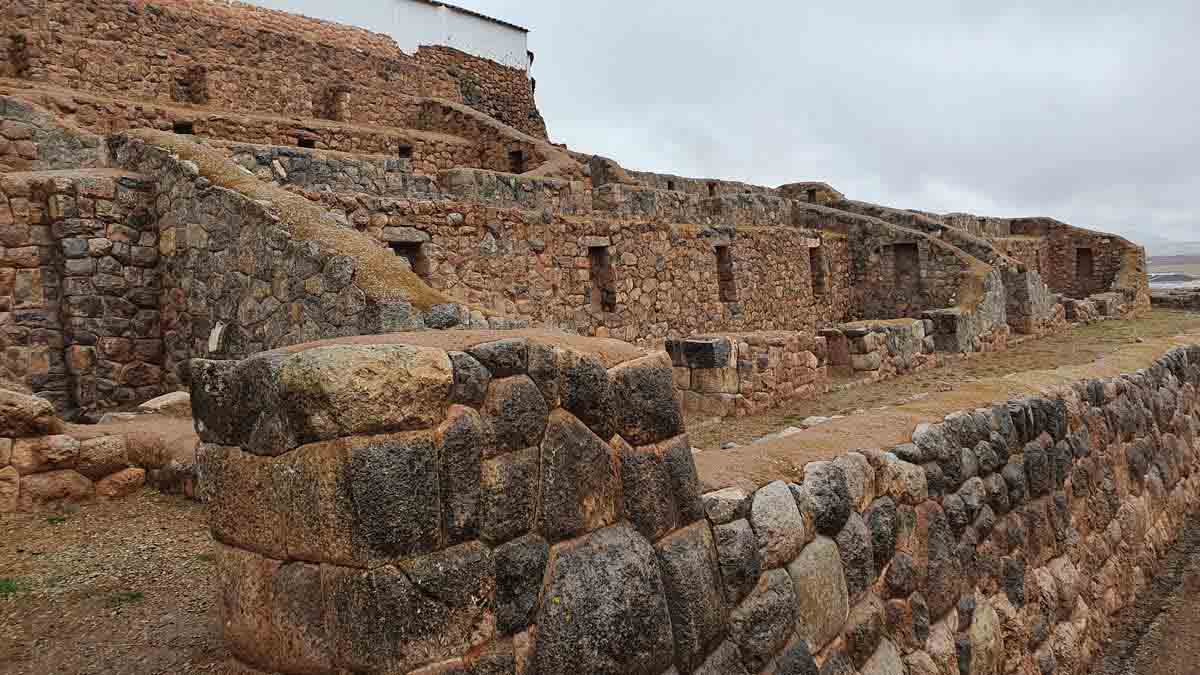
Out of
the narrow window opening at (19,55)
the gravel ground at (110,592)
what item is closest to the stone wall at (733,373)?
the gravel ground at (110,592)

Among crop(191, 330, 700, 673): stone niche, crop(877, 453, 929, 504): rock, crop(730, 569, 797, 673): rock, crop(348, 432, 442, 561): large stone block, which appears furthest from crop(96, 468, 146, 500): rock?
crop(877, 453, 929, 504): rock

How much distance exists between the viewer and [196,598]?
3.47 m

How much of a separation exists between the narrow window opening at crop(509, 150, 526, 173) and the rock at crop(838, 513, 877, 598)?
12.5 metres

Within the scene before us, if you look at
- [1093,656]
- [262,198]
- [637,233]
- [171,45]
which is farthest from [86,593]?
[171,45]

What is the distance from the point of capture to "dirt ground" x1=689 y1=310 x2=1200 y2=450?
7.80m

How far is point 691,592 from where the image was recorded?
288 centimetres

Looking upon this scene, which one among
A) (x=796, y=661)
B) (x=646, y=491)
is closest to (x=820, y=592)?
(x=796, y=661)

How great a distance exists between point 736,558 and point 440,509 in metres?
1.39

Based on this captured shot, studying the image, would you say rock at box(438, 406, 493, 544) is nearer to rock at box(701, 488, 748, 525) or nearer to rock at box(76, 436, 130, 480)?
rock at box(701, 488, 748, 525)

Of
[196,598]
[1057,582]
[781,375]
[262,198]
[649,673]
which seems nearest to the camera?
[649,673]

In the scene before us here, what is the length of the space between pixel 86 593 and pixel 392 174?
20.8 feet

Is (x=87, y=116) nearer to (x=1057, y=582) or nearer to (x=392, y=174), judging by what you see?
(x=392, y=174)

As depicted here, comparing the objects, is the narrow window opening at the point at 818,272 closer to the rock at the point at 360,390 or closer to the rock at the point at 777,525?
the rock at the point at 777,525

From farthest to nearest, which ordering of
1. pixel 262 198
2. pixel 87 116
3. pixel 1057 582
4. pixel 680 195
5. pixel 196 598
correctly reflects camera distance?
1. pixel 680 195
2. pixel 87 116
3. pixel 262 198
4. pixel 1057 582
5. pixel 196 598
